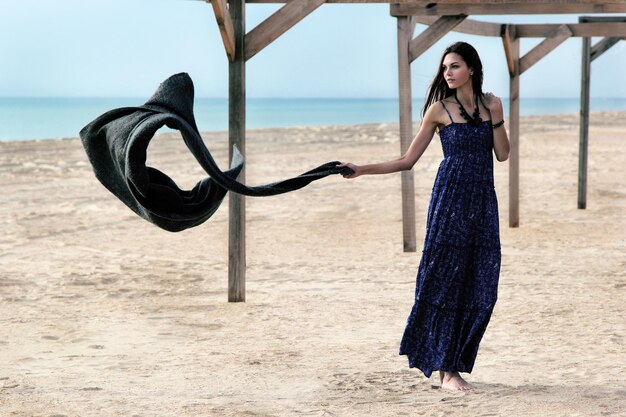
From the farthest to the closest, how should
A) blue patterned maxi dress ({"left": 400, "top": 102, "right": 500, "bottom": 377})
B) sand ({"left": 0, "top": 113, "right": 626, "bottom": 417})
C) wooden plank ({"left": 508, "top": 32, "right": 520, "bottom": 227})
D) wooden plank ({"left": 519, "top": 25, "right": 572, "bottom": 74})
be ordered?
wooden plank ({"left": 508, "top": 32, "right": 520, "bottom": 227}) → wooden plank ({"left": 519, "top": 25, "right": 572, "bottom": 74}) → sand ({"left": 0, "top": 113, "right": 626, "bottom": 417}) → blue patterned maxi dress ({"left": 400, "top": 102, "right": 500, "bottom": 377})

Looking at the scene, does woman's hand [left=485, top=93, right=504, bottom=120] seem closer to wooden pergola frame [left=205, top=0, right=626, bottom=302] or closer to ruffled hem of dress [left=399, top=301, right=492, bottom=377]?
ruffled hem of dress [left=399, top=301, right=492, bottom=377]

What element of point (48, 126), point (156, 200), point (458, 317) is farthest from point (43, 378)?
point (48, 126)

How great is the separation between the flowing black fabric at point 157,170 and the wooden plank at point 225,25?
5.04ft

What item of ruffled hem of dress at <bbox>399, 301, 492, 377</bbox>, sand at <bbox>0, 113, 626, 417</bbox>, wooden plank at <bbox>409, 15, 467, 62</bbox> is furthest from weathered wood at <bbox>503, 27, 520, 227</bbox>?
ruffled hem of dress at <bbox>399, 301, 492, 377</bbox>

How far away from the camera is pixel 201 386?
5.23 m

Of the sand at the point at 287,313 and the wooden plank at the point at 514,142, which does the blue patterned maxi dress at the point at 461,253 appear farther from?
the wooden plank at the point at 514,142

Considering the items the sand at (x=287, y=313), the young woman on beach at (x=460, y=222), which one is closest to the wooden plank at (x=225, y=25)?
the sand at (x=287, y=313)

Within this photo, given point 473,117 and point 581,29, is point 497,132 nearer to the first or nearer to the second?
point 473,117

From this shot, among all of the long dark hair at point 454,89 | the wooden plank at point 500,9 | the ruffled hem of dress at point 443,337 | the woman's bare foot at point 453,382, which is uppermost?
the wooden plank at point 500,9

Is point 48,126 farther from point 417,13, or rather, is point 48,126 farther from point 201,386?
point 201,386

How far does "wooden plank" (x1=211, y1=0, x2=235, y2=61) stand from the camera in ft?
21.5

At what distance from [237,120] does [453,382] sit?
2835mm

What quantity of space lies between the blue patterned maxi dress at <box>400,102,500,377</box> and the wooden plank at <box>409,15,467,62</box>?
4385 mm

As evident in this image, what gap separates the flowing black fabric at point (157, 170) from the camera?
466 cm
